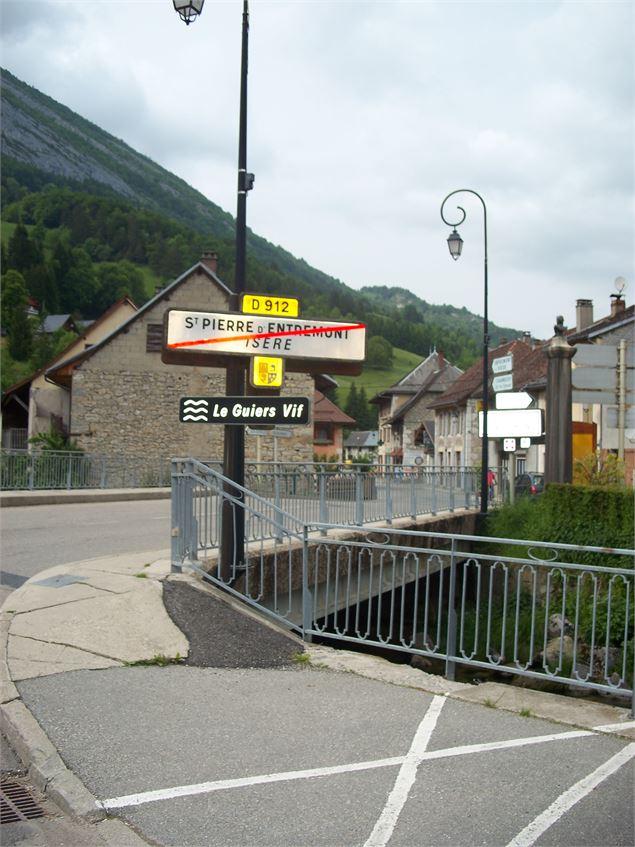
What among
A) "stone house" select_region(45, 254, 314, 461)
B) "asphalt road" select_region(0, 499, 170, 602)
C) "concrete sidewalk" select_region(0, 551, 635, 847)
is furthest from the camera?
"stone house" select_region(45, 254, 314, 461)

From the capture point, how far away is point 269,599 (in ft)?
34.4

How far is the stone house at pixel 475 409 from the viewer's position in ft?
173

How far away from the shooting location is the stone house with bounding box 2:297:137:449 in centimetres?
4856

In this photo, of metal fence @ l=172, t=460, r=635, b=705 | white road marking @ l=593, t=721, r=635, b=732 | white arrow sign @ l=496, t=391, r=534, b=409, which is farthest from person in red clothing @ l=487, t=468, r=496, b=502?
white road marking @ l=593, t=721, r=635, b=732

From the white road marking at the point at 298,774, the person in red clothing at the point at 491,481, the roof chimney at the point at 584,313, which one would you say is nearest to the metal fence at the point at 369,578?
the white road marking at the point at 298,774

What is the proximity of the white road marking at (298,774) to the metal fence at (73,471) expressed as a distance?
20079 millimetres

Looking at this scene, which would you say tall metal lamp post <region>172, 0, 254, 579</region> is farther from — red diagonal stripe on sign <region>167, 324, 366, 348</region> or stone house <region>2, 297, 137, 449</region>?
stone house <region>2, 297, 137, 449</region>

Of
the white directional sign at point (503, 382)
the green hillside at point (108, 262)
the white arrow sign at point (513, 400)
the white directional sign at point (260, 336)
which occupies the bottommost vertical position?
the white directional sign at point (260, 336)

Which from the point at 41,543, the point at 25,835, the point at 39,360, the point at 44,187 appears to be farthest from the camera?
the point at 44,187

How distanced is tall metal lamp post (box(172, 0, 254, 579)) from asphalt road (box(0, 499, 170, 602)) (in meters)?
2.53

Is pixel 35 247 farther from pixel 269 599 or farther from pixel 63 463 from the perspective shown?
pixel 269 599

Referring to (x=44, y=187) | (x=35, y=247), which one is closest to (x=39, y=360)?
(x=35, y=247)

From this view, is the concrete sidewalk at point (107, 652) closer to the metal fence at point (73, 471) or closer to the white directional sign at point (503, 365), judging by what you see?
the white directional sign at point (503, 365)

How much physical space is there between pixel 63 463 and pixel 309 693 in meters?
20.2
